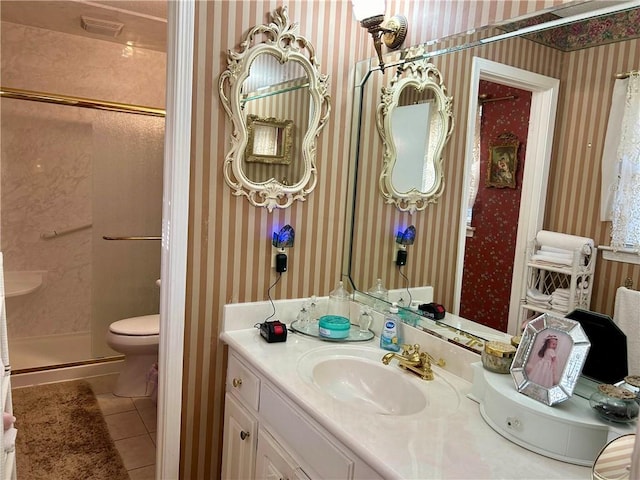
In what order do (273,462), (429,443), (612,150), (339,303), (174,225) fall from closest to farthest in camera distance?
(429,443) → (612,150) → (273,462) → (174,225) → (339,303)

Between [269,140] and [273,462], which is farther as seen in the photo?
[269,140]

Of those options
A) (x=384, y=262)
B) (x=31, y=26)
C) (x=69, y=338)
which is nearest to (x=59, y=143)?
(x=31, y=26)

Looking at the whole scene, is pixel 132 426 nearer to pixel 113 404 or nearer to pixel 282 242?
pixel 113 404

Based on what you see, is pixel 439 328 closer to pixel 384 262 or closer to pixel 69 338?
pixel 384 262

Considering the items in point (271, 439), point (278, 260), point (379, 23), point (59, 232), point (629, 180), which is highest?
point (379, 23)

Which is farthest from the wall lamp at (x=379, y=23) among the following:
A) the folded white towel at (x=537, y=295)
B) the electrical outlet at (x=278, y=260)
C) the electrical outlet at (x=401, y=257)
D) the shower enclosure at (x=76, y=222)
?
the shower enclosure at (x=76, y=222)

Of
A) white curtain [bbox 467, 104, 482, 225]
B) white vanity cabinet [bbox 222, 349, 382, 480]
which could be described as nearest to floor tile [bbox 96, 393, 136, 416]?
white vanity cabinet [bbox 222, 349, 382, 480]

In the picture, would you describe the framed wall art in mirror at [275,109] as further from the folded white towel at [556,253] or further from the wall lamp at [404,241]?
the folded white towel at [556,253]

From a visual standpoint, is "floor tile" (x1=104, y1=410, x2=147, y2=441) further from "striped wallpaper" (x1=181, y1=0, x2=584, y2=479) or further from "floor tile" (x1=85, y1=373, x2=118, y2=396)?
"striped wallpaper" (x1=181, y1=0, x2=584, y2=479)

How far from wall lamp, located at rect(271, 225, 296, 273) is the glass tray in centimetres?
24

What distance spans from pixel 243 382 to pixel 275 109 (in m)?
1.06

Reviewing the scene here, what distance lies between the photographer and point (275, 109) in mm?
1943

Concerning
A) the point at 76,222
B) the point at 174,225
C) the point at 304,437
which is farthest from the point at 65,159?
the point at 304,437

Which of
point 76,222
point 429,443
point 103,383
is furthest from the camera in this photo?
point 76,222
